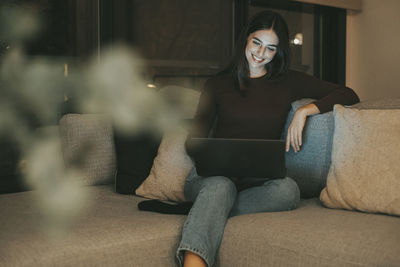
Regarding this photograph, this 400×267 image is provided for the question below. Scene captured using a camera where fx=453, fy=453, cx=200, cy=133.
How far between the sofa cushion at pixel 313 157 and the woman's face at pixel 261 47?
25 centimetres

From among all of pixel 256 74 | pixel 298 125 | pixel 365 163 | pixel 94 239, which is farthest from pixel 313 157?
pixel 94 239

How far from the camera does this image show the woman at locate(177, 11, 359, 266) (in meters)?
1.22

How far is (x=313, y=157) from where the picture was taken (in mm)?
1371

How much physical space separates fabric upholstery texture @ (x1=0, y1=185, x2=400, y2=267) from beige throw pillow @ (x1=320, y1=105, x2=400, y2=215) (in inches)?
1.5

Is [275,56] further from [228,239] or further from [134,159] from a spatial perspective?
[228,239]

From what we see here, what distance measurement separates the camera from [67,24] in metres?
2.12

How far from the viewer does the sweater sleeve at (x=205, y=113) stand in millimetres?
1500

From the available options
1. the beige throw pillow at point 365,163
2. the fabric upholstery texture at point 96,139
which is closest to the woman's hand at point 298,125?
the beige throw pillow at point 365,163

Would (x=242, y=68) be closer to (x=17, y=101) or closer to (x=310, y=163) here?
(x=310, y=163)

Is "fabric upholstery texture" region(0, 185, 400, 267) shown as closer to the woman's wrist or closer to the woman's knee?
the woman's knee

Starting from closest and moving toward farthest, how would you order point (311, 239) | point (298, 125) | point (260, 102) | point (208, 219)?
1. point (311, 239)
2. point (208, 219)
3. point (298, 125)
4. point (260, 102)

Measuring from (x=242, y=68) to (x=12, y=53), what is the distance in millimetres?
1291

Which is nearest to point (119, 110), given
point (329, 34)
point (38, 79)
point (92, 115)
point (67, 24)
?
point (38, 79)

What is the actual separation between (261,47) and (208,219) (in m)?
0.66
